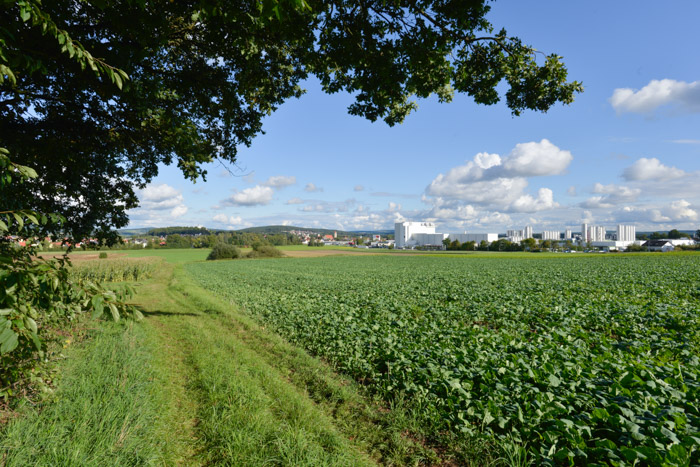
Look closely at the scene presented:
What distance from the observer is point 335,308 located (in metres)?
12.1

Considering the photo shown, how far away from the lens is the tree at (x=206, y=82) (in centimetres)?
582

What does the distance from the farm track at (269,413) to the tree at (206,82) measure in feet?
14.9

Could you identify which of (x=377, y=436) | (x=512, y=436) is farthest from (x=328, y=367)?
(x=512, y=436)

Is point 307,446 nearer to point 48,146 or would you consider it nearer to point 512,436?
point 512,436

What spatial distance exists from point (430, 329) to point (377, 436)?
4.65 metres

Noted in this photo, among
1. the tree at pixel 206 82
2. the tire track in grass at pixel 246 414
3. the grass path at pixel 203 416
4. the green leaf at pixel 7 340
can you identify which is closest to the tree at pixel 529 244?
the tree at pixel 206 82

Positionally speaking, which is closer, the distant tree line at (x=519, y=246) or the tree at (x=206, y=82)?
the tree at (x=206, y=82)

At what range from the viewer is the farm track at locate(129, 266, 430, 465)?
416cm

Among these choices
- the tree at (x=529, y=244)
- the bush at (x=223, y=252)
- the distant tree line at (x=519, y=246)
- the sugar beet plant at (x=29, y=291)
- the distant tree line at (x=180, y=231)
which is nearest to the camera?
the sugar beet plant at (x=29, y=291)

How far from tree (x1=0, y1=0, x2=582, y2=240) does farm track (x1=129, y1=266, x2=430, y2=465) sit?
453 centimetres

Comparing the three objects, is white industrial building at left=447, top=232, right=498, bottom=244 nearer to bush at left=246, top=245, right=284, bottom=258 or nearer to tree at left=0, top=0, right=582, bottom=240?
bush at left=246, top=245, right=284, bottom=258

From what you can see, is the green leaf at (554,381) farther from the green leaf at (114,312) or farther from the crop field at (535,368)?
the green leaf at (114,312)

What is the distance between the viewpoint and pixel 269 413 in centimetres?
498

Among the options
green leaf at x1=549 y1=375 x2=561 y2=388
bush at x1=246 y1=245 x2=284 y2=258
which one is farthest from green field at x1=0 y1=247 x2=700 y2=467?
bush at x1=246 y1=245 x2=284 y2=258
